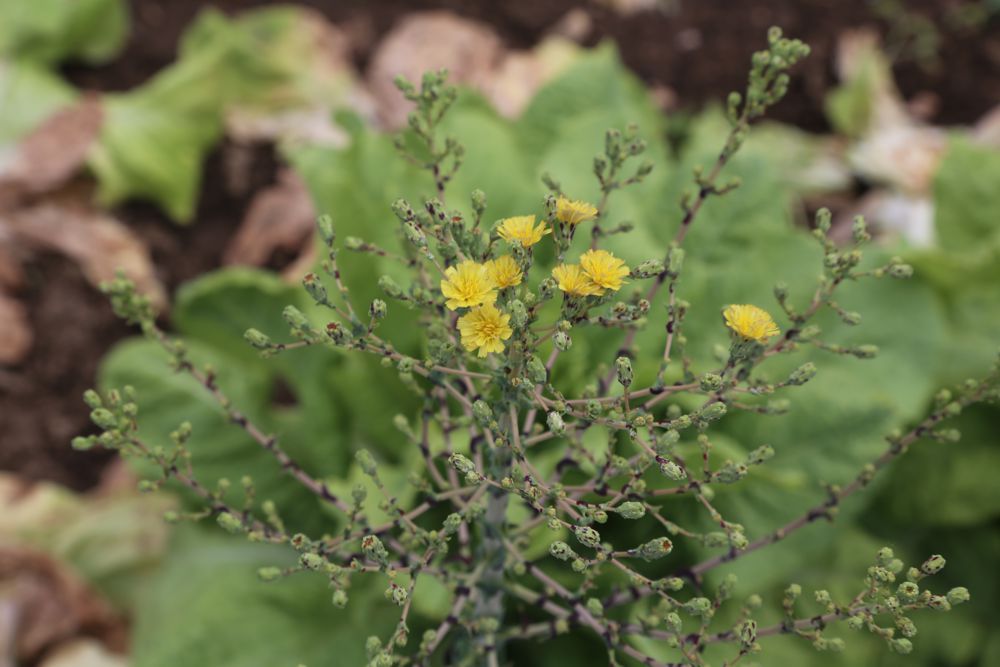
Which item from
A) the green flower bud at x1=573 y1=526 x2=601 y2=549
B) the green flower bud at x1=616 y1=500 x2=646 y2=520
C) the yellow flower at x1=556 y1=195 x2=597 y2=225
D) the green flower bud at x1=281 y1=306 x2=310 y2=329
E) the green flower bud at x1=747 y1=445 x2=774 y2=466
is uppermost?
the yellow flower at x1=556 y1=195 x2=597 y2=225

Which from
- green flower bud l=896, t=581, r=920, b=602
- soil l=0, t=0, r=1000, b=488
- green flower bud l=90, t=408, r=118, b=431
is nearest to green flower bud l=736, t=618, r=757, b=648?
green flower bud l=896, t=581, r=920, b=602

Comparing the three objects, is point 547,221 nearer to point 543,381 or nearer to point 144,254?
point 543,381

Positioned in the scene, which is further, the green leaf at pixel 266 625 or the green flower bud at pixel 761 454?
the green leaf at pixel 266 625

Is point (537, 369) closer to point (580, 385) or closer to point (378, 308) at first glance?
point (378, 308)

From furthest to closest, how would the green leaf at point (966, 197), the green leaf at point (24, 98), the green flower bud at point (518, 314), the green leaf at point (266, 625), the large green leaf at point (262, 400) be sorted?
1. the green leaf at point (24, 98)
2. the green leaf at point (966, 197)
3. the large green leaf at point (262, 400)
4. the green leaf at point (266, 625)
5. the green flower bud at point (518, 314)

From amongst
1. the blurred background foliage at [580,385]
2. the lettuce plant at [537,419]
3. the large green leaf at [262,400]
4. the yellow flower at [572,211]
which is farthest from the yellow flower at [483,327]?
the large green leaf at [262,400]

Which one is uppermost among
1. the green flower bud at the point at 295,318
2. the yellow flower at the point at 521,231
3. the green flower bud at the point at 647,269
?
the yellow flower at the point at 521,231

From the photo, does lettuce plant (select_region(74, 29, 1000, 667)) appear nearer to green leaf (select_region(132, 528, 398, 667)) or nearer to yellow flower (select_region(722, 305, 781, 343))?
yellow flower (select_region(722, 305, 781, 343))

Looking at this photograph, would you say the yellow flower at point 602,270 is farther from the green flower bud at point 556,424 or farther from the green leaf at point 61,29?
the green leaf at point 61,29
